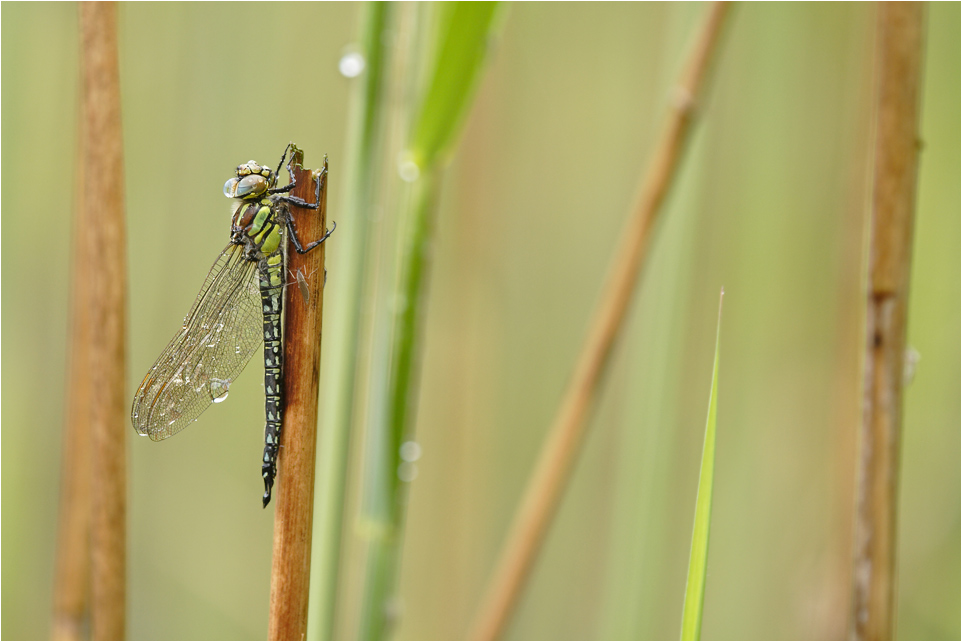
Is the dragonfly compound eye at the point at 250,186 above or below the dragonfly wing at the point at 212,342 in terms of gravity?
above

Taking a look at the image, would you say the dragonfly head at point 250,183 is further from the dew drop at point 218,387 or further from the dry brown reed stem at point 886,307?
the dry brown reed stem at point 886,307

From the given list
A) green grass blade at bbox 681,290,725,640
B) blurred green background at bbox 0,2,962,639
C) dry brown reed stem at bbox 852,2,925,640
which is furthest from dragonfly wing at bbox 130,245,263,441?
dry brown reed stem at bbox 852,2,925,640

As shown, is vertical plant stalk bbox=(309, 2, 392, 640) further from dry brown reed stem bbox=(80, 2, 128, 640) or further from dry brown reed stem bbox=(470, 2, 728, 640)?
dry brown reed stem bbox=(470, 2, 728, 640)

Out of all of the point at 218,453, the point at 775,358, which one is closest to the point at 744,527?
the point at 775,358

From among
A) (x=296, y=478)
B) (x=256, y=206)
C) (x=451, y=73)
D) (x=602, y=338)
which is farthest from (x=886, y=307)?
(x=256, y=206)

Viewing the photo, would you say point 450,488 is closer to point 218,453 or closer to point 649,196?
point 218,453

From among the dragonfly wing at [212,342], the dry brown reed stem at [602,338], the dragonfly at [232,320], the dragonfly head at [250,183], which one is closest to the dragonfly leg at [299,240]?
the dragonfly at [232,320]

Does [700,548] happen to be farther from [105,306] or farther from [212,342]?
[212,342]
